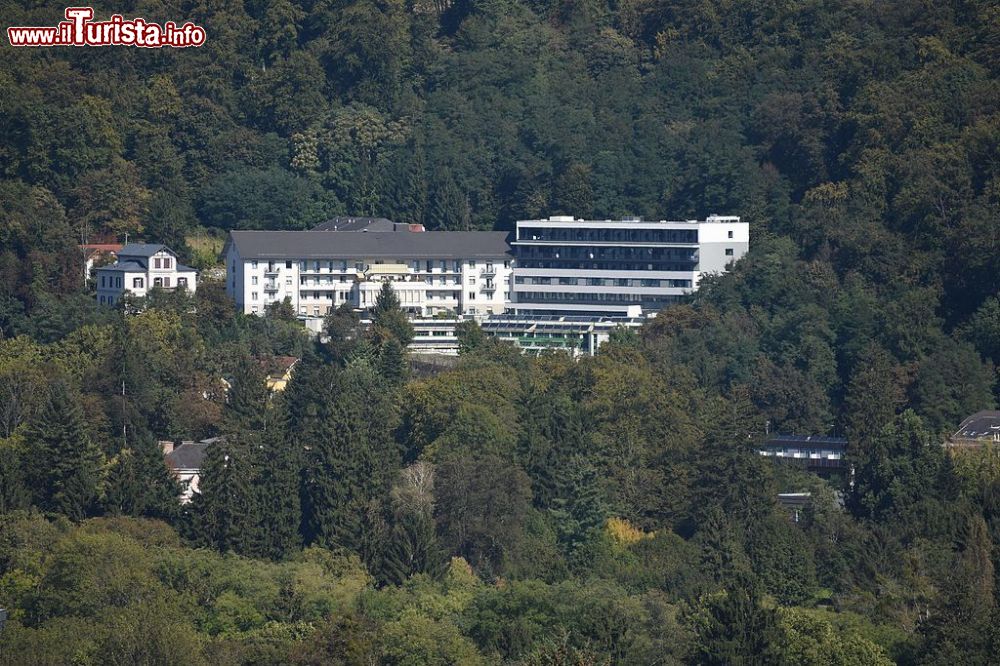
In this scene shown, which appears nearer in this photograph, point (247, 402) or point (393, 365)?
point (247, 402)

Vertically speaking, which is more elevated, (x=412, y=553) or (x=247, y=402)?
(x=247, y=402)

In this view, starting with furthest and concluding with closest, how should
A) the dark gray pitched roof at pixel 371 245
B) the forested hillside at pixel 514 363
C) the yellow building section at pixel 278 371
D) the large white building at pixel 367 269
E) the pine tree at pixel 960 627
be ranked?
1. the dark gray pitched roof at pixel 371 245
2. the large white building at pixel 367 269
3. the yellow building section at pixel 278 371
4. the forested hillside at pixel 514 363
5. the pine tree at pixel 960 627

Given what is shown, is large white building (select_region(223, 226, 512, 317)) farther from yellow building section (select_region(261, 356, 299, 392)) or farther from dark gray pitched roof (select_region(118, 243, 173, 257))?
yellow building section (select_region(261, 356, 299, 392))

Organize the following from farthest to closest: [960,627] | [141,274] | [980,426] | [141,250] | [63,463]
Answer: [141,250] < [141,274] < [980,426] < [63,463] < [960,627]

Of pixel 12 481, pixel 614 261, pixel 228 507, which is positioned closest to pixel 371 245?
pixel 614 261

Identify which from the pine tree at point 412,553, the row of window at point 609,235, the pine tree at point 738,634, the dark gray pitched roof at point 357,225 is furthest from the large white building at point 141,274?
the pine tree at point 738,634

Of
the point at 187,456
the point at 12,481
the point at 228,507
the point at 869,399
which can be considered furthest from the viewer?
the point at 869,399

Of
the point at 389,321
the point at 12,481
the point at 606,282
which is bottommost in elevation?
the point at 12,481

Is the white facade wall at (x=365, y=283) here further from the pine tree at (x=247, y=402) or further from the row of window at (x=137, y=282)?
the pine tree at (x=247, y=402)

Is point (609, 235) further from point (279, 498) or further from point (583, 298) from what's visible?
point (279, 498)
